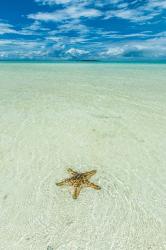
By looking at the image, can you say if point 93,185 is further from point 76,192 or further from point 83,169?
point 83,169

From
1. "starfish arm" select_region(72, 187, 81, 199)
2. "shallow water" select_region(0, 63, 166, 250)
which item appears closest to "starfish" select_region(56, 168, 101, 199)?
"starfish arm" select_region(72, 187, 81, 199)

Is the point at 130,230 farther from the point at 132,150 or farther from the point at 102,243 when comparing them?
the point at 132,150

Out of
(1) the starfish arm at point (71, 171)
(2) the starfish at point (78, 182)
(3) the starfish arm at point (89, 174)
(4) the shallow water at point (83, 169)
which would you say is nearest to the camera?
(4) the shallow water at point (83, 169)

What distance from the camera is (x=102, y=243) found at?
11.0ft

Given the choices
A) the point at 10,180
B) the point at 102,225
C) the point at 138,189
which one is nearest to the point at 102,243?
the point at 102,225

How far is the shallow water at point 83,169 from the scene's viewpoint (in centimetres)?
347

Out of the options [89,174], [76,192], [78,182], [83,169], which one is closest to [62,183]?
[78,182]

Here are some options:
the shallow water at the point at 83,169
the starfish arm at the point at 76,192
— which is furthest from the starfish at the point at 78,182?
the shallow water at the point at 83,169

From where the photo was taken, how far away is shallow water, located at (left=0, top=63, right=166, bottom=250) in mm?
3471

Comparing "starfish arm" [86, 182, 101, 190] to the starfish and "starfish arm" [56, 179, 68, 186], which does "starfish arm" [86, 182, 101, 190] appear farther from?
"starfish arm" [56, 179, 68, 186]

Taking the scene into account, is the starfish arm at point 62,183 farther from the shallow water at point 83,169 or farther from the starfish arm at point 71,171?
the starfish arm at point 71,171

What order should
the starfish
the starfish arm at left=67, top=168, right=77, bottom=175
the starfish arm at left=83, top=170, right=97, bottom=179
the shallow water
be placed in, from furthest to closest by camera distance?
the starfish arm at left=67, top=168, right=77, bottom=175, the starfish arm at left=83, top=170, right=97, bottom=179, the starfish, the shallow water

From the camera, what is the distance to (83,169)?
16.8 feet

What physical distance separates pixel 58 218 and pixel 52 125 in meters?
4.28
